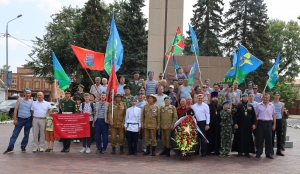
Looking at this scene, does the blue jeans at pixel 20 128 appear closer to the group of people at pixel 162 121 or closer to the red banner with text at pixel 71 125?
the group of people at pixel 162 121

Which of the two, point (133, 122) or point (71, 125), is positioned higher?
point (133, 122)

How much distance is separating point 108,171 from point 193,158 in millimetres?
2822

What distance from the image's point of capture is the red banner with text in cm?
1041

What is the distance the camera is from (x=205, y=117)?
1005 centimetres

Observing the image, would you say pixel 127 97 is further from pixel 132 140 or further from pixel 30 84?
pixel 30 84

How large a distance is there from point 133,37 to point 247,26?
12398mm

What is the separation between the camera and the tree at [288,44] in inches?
2173

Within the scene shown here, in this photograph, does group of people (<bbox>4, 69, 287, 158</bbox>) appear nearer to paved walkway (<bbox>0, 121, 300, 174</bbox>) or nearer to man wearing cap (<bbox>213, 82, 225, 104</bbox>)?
paved walkway (<bbox>0, 121, 300, 174</bbox>)

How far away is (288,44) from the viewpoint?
56844 millimetres

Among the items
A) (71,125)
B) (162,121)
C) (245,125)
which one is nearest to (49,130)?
(71,125)

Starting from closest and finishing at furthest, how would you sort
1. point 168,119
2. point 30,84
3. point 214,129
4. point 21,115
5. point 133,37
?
point 168,119 < point 21,115 < point 214,129 < point 133,37 < point 30,84

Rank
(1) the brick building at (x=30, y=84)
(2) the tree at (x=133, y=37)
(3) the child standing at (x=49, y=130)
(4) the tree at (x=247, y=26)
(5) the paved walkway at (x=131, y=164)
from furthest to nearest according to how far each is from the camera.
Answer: (1) the brick building at (x=30, y=84)
(4) the tree at (x=247, y=26)
(2) the tree at (x=133, y=37)
(3) the child standing at (x=49, y=130)
(5) the paved walkway at (x=131, y=164)

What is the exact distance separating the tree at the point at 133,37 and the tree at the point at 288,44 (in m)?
29.5

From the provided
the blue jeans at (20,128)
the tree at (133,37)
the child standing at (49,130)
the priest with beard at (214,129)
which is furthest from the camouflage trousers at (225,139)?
the tree at (133,37)
